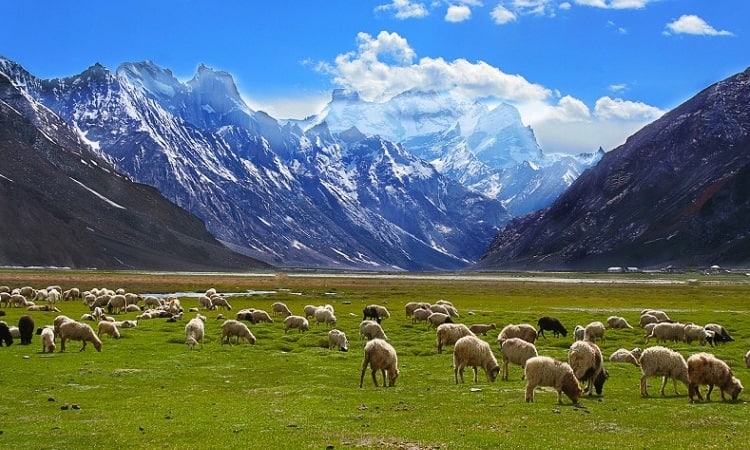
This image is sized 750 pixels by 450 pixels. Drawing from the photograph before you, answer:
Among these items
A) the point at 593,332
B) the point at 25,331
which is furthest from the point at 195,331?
the point at 593,332

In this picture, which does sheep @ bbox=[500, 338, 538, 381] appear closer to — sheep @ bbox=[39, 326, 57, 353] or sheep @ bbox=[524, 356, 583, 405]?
sheep @ bbox=[524, 356, 583, 405]

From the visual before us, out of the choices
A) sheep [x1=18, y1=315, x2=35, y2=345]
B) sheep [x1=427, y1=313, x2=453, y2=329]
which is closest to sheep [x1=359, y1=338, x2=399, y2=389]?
sheep [x1=18, y1=315, x2=35, y2=345]

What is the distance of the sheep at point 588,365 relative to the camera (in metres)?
26.3

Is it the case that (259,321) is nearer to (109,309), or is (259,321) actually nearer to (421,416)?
(109,309)

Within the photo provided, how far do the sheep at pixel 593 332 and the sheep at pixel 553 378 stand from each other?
19299mm

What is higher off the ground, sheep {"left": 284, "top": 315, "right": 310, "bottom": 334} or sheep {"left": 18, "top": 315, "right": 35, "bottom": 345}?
sheep {"left": 18, "top": 315, "right": 35, "bottom": 345}

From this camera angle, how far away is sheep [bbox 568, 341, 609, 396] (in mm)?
26266

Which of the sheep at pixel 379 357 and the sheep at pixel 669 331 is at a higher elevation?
the sheep at pixel 379 357

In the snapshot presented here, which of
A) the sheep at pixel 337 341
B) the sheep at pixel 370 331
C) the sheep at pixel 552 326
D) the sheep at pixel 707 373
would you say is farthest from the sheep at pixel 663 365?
the sheep at pixel 552 326

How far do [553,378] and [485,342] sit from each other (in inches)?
245

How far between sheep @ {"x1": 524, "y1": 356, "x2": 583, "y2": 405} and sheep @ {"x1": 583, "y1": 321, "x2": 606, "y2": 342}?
19.3 metres

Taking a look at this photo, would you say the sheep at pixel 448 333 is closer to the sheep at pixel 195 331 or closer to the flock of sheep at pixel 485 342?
the flock of sheep at pixel 485 342

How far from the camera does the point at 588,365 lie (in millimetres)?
26344

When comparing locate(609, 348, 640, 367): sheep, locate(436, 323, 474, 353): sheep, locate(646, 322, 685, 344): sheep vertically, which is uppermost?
locate(436, 323, 474, 353): sheep
